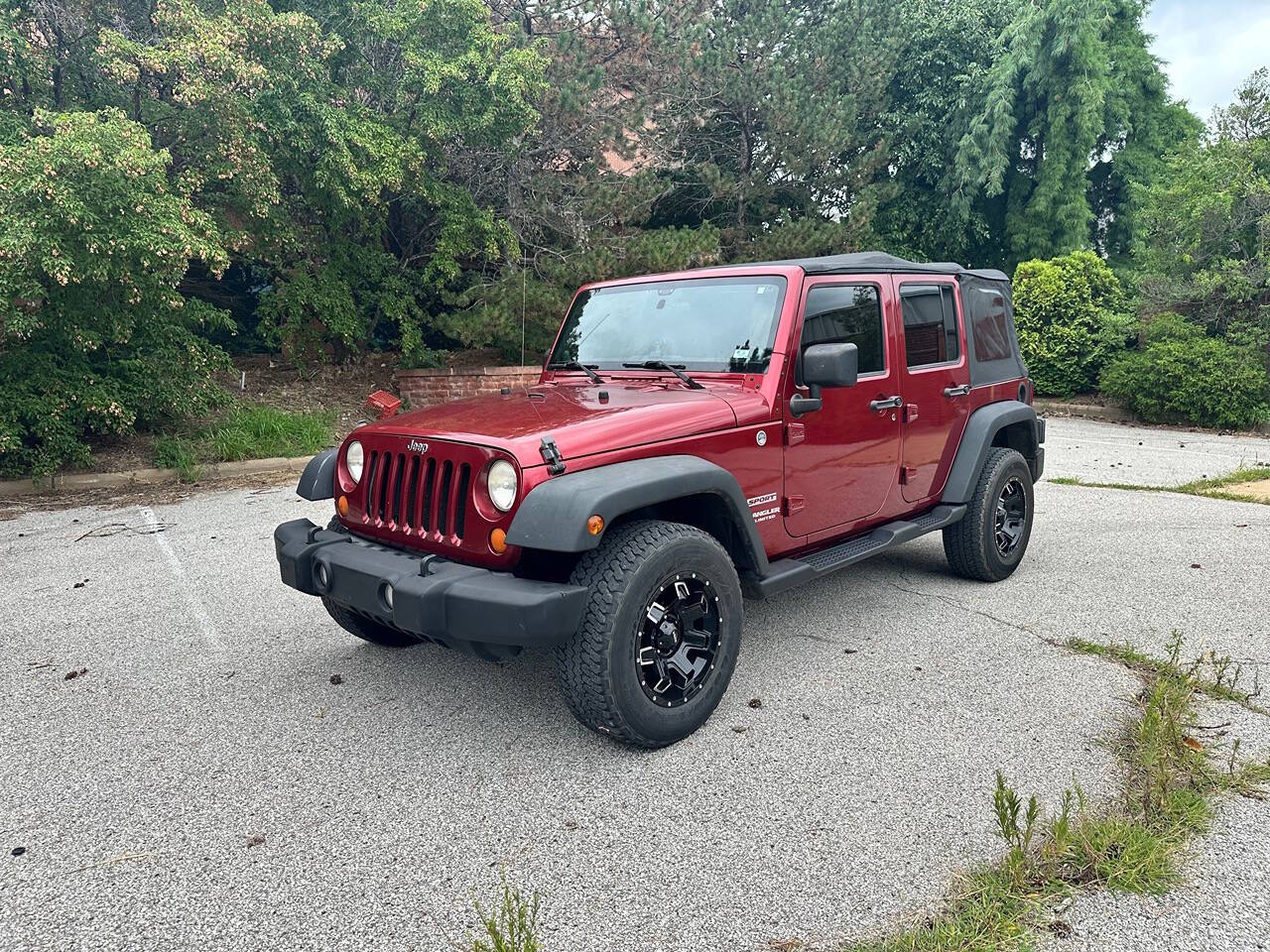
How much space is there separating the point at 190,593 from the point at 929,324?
4.63 meters

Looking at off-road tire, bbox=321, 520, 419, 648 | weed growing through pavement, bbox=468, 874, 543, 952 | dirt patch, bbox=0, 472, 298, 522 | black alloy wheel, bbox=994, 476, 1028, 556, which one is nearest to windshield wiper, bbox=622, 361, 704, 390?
off-road tire, bbox=321, 520, 419, 648

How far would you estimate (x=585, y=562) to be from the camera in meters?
3.00

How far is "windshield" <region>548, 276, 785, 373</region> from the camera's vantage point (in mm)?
3824

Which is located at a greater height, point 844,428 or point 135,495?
point 844,428

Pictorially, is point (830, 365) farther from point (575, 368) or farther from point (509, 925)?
point (509, 925)

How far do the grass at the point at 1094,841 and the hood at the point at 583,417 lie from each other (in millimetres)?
1649

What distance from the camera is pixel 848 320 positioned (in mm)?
4086

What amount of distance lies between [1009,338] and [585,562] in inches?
144

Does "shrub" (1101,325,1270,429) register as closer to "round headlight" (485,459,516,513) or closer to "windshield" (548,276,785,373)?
"windshield" (548,276,785,373)

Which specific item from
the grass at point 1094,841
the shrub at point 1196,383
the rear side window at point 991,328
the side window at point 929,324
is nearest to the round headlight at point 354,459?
the grass at point 1094,841

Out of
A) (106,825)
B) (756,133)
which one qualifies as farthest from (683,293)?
(756,133)

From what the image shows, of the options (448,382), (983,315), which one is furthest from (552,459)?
(448,382)

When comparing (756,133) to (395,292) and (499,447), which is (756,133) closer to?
(395,292)

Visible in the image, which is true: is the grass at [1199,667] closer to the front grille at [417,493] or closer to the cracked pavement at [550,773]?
the cracked pavement at [550,773]
